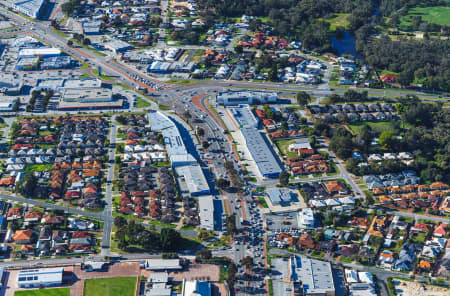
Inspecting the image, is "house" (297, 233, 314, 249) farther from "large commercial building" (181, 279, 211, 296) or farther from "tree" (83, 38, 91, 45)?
"tree" (83, 38, 91, 45)

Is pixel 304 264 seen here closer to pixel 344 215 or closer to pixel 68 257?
pixel 344 215

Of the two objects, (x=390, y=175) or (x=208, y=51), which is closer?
(x=390, y=175)

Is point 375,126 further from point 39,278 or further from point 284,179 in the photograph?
point 39,278

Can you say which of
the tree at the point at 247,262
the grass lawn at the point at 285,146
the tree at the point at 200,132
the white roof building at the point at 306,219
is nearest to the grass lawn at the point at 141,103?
the tree at the point at 200,132

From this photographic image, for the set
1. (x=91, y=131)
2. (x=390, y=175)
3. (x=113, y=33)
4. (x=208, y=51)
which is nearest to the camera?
(x=390, y=175)

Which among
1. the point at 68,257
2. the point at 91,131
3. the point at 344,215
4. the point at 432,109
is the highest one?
the point at 432,109

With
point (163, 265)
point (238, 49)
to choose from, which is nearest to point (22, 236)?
point (163, 265)

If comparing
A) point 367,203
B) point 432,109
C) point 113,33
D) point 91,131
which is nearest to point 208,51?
point 113,33
